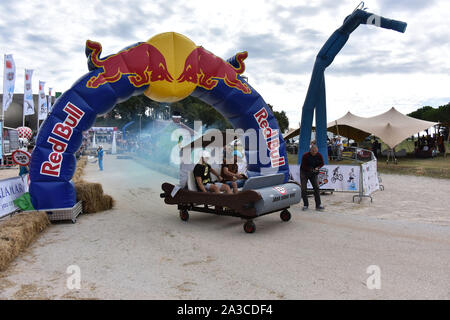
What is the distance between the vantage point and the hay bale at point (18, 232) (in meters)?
4.96

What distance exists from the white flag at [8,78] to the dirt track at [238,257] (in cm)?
1634

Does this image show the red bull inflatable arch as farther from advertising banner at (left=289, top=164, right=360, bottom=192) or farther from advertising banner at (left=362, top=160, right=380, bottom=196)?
advertising banner at (left=362, top=160, right=380, bottom=196)

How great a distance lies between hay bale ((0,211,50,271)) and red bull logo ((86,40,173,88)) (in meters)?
2.94

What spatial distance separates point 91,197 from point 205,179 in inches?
116

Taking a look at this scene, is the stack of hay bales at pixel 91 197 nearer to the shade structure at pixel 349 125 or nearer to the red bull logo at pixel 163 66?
the red bull logo at pixel 163 66

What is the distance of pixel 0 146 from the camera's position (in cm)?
2117

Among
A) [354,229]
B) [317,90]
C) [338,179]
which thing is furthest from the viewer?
[317,90]

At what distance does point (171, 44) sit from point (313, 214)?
5.31 m

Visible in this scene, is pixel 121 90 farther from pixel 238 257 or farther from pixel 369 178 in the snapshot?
pixel 369 178

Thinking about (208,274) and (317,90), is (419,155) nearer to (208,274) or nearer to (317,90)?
(317,90)

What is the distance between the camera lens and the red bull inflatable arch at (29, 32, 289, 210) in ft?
24.4

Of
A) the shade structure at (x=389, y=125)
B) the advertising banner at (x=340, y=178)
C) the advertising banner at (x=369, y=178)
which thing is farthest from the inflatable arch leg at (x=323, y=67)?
the shade structure at (x=389, y=125)

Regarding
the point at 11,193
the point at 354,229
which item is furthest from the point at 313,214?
the point at 11,193
